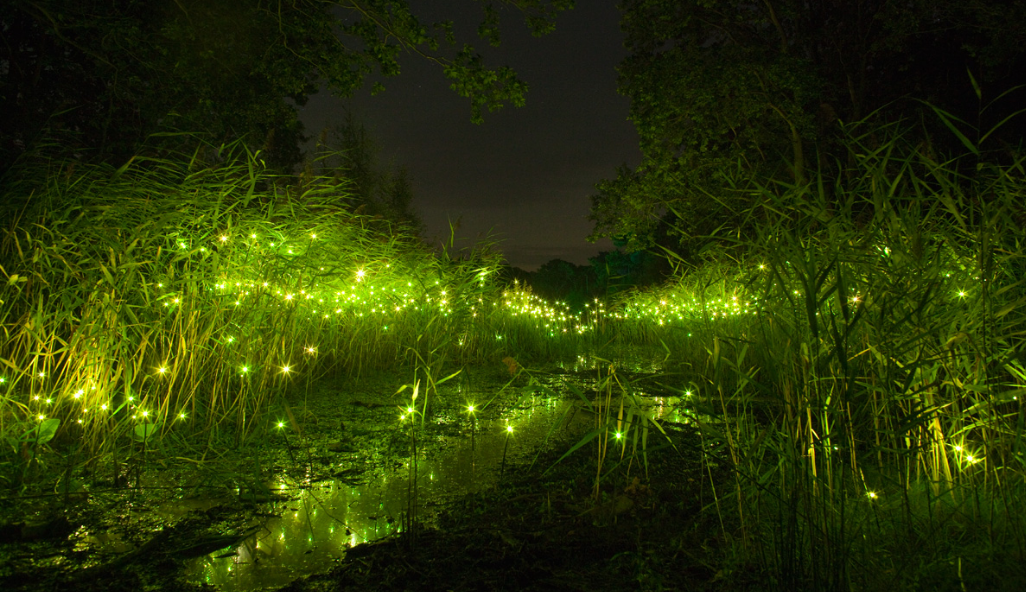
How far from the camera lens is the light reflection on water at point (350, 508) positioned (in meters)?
1.37

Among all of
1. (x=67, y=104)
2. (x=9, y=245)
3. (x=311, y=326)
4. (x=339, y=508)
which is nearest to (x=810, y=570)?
(x=339, y=508)

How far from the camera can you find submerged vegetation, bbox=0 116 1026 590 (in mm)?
1390

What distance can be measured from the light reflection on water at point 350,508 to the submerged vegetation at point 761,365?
0.58 ft

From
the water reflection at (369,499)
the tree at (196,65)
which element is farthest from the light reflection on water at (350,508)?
the tree at (196,65)

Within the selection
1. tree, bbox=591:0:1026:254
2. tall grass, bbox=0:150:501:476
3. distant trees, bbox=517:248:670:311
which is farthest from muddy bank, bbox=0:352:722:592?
distant trees, bbox=517:248:670:311

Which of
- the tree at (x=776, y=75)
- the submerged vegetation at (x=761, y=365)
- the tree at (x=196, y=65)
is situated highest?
the tree at (x=776, y=75)

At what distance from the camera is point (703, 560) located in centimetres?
145

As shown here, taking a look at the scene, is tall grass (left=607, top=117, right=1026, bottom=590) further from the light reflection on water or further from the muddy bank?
the light reflection on water

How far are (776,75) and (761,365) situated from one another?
27.0ft

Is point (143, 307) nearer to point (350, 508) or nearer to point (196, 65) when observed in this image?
point (350, 508)

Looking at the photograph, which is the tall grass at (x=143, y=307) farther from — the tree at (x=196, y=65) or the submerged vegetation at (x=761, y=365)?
the tree at (x=196, y=65)

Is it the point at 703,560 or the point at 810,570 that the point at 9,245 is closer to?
the point at 703,560

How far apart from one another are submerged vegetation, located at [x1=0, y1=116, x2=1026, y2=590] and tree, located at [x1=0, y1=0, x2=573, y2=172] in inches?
110

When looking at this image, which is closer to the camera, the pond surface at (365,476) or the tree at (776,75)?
the pond surface at (365,476)
